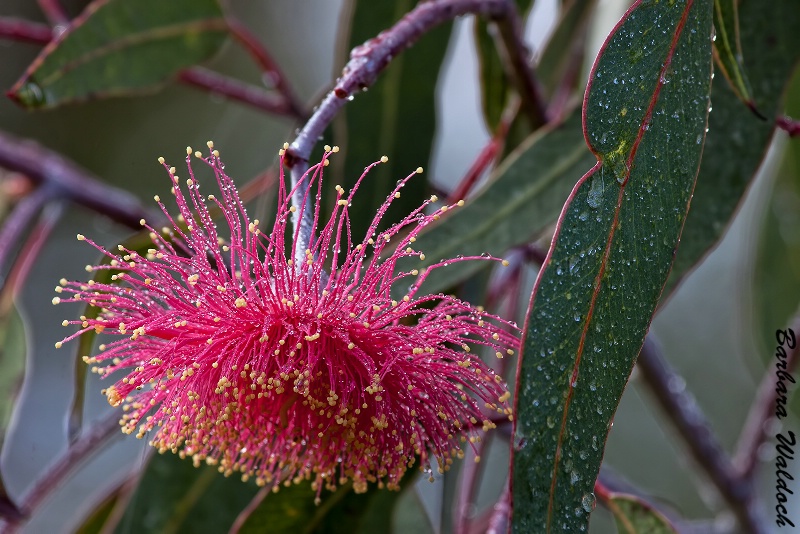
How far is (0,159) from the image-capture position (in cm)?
133

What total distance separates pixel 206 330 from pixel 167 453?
340 millimetres

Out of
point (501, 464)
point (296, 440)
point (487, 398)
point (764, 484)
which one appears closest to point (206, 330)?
point (296, 440)

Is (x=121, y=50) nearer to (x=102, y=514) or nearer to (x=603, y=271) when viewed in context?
(x=102, y=514)

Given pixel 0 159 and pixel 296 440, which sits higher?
pixel 0 159

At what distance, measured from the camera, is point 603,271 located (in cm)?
65

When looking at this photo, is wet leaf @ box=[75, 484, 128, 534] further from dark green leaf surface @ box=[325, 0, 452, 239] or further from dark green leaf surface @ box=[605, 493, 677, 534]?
dark green leaf surface @ box=[605, 493, 677, 534]

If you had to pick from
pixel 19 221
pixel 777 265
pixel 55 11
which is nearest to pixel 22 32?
pixel 55 11

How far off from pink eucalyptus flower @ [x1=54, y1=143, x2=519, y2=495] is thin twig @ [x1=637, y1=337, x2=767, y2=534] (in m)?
0.55

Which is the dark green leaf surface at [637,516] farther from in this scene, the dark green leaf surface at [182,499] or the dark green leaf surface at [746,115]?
the dark green leaf surface at [182,499]

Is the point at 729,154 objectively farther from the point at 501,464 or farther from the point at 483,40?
the point at 501,464

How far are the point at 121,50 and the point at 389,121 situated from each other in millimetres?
357

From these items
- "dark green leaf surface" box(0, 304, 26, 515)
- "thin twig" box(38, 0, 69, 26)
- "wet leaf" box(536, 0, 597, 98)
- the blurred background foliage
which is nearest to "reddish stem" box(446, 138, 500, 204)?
the blurred background foliage

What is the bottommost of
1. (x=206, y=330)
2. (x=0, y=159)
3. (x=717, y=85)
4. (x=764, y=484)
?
(x=764, y=484)

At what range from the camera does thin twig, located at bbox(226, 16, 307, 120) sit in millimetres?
1288
